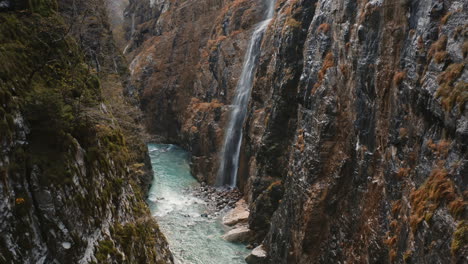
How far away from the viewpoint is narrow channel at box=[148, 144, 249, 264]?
22.5 metres

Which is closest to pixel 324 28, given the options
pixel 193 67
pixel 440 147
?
pixel 440 147

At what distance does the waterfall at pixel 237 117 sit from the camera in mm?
36213

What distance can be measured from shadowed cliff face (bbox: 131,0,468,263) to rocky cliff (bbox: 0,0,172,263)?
→ 28.5ft

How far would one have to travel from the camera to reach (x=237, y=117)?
3838 cm

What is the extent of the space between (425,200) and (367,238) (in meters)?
4.19

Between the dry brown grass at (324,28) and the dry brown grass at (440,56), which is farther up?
the dry brown grass at (324,28)

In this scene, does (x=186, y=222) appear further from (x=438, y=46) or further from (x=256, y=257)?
(x=438, y=46)

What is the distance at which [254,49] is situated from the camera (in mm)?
39562

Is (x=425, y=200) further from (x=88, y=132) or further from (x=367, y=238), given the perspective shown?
(x=88, y=132)

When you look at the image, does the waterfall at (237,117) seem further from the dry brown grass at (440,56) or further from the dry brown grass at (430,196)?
the dry brown grass at (440,56)

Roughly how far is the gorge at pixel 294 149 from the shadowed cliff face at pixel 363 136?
2.5 inches

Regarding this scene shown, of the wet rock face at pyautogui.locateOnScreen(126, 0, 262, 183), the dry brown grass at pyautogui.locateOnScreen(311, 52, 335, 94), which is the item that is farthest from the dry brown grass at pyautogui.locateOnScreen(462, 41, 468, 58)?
the wet rock face at pyautogui.locateOnScreen(126, 0, 262, 183)

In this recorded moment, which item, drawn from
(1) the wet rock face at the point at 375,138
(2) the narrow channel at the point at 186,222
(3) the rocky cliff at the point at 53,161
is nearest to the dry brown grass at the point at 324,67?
(1) the wet rock face at the point at 375,138

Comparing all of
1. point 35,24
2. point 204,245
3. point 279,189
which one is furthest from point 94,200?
point 279,189
